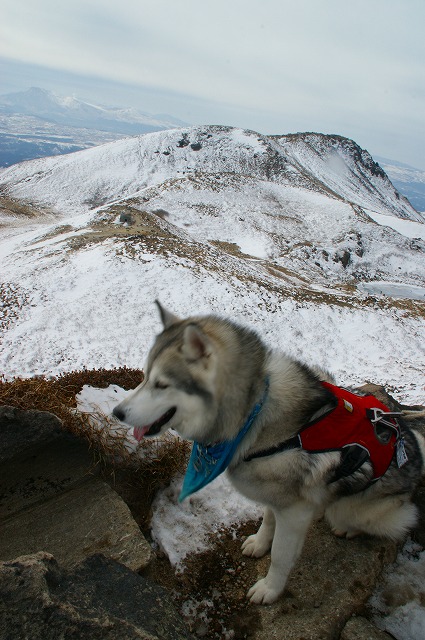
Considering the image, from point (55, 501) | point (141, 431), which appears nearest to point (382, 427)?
point (141, 431)

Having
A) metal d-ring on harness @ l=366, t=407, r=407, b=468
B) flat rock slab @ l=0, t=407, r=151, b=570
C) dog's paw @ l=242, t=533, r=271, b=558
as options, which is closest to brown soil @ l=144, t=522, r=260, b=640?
dog's paw @ l=242, t=533, r=271, b=558

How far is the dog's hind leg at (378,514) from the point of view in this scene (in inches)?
129

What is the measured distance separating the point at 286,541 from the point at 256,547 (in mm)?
825

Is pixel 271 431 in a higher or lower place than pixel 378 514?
higher

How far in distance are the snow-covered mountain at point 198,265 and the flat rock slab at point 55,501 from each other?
8.35 m

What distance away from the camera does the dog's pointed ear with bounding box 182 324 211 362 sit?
2520 millimetres

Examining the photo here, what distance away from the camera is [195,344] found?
8.57ft

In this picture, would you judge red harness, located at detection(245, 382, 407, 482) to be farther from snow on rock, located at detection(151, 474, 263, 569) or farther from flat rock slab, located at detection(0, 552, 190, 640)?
snow on rock, located at detection(151, 474, 263, 569)

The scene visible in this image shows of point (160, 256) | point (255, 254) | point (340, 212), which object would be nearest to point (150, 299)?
point (160, 256)

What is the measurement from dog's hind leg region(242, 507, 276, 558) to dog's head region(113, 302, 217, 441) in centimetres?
160

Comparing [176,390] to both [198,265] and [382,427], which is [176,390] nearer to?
[382,427]

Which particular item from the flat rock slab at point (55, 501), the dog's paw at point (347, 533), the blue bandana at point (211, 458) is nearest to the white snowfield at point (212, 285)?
the flat rock slab at point (55, 501)

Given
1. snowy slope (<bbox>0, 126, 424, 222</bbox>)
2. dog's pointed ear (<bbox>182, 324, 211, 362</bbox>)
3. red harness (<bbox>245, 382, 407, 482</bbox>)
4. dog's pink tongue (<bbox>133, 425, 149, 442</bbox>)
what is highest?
snowy slope (<bbox>0, 126, 424, 222</bbox>)

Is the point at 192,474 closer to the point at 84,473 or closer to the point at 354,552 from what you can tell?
the point at 84,473
